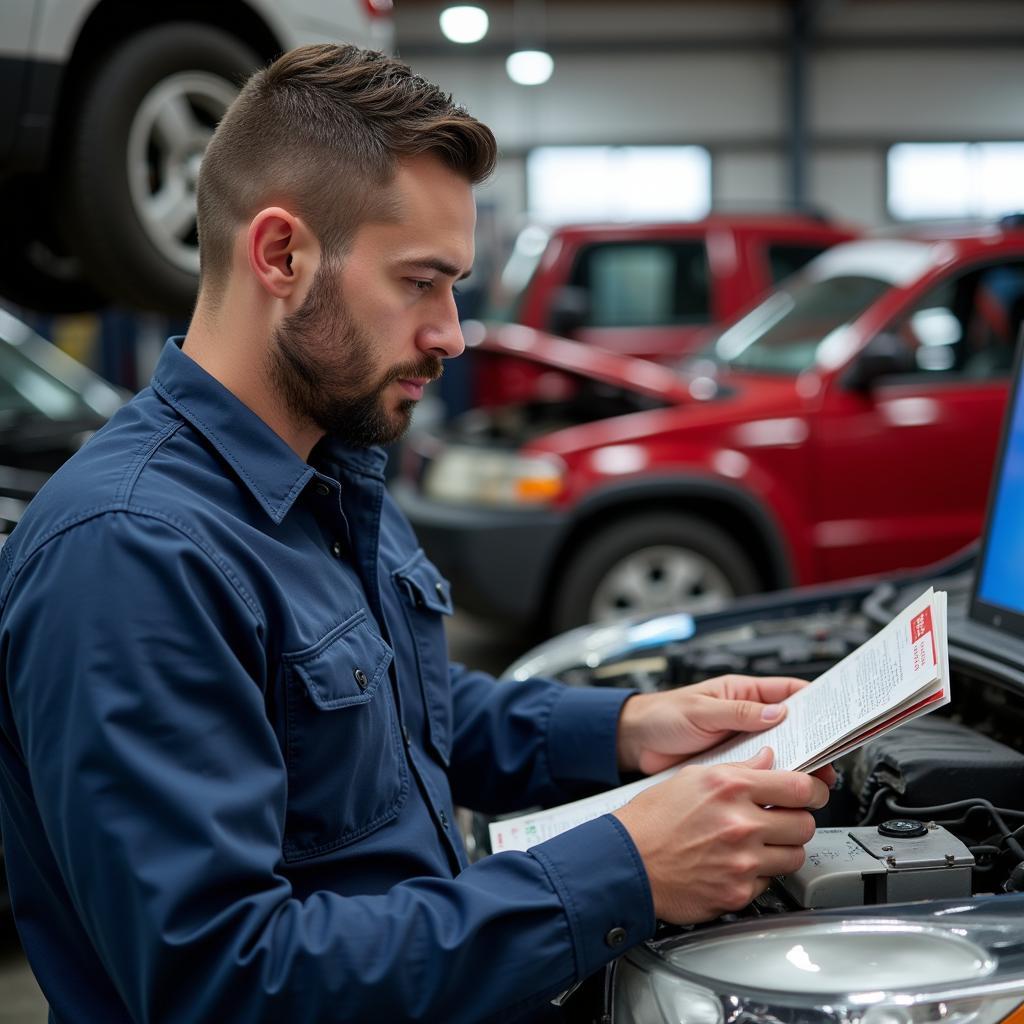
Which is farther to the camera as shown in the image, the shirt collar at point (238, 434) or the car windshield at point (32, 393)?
the car windshield at point (32, 393)

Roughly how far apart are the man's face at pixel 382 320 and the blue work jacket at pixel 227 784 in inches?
2.8

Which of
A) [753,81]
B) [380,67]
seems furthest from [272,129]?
[753,81]

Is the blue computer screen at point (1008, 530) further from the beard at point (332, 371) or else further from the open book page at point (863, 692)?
the beard at point (332, 371)

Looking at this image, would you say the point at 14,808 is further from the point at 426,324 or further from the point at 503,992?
the point at 426,324

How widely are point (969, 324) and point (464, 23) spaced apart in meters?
11.2

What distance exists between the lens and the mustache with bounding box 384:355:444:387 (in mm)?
1302

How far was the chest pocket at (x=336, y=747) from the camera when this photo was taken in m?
1.17

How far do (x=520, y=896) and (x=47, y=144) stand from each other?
1954mm

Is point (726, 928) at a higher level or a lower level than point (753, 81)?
lower

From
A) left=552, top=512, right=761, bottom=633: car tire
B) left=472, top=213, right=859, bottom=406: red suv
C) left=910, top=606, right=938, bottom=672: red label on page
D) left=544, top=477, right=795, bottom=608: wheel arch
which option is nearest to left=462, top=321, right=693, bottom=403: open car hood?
left=544, top=477, right=795, bottom=608: wheel arch

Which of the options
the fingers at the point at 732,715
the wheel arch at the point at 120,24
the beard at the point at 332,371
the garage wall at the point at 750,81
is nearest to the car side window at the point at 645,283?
the wheel arch at the point at 120,24

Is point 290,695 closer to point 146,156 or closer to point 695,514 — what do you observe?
point 146,156

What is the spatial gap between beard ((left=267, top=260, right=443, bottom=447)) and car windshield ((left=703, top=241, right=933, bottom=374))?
318 cm

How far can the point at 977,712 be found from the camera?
1.70 m
